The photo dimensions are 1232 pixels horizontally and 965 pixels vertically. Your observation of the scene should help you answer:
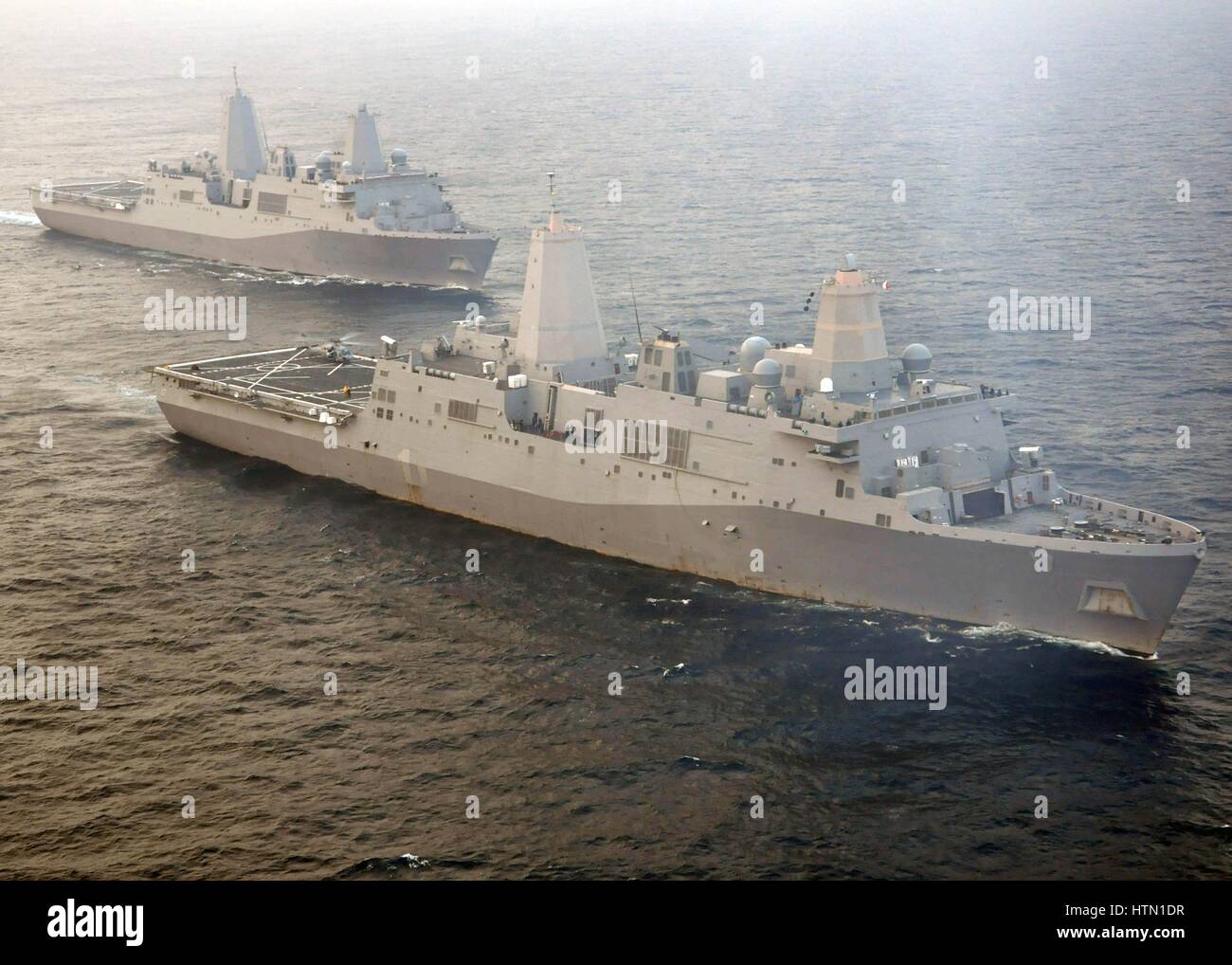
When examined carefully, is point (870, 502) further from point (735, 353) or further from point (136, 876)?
point (136, 876)

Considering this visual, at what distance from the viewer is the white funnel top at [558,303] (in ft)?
155

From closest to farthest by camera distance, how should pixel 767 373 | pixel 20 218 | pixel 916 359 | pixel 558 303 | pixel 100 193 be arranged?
pixel 767 373
pixel 916 359
pixel 558 303
pixel 100 193
pixel 20 218

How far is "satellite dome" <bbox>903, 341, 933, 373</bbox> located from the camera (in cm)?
4191

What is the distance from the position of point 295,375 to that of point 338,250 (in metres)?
26.1

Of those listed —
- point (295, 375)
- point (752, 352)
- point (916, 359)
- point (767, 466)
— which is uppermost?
point (752, 352)

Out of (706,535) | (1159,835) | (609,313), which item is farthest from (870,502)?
(609,313)

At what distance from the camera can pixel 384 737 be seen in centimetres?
3422

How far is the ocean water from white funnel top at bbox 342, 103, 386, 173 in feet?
26.4

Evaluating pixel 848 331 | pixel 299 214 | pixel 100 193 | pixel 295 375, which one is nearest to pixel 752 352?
pixel 848 331

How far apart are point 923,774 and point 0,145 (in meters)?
116

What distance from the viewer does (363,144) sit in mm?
83812

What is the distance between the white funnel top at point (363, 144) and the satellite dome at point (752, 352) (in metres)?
46.3

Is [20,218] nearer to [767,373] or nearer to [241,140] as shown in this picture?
[241,140]

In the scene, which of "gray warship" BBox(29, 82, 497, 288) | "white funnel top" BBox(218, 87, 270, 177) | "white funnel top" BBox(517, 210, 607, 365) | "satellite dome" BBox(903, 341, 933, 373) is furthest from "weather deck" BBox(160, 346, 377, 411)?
"white funnel top" BBox(218, 87, 270, 177)
